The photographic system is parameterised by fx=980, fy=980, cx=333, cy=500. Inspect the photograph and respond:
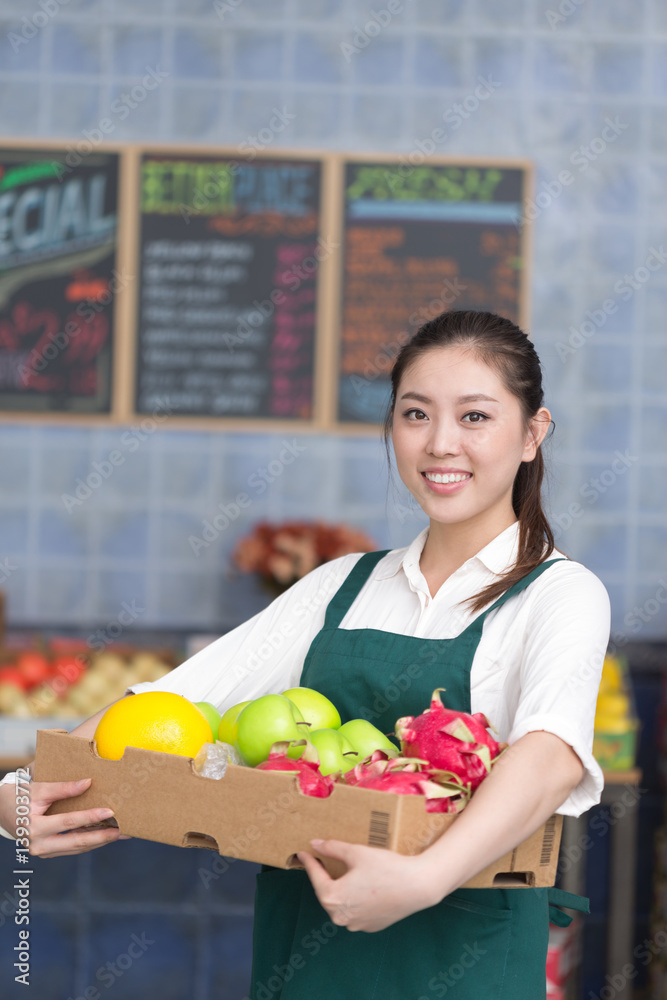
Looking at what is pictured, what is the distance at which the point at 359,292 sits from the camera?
3289 millimetres

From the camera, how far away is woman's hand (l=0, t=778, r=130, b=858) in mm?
1117

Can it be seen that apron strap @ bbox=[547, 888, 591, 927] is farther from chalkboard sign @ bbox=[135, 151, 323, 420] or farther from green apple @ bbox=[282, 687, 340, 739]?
chalkboard sign @ bbox=[135, 151, 323, 420]

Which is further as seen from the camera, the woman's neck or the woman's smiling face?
the woman's neck

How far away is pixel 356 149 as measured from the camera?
3.28 m

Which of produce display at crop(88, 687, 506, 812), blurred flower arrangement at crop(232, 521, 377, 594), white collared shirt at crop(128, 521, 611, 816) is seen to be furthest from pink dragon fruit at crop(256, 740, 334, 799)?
blurred flower arrangement at crop(232, 521, 377, 594)

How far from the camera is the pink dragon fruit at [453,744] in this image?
1.01 meters

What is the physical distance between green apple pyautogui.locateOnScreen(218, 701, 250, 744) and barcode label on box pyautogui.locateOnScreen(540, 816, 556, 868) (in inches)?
14.9

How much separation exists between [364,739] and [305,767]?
0.15 m

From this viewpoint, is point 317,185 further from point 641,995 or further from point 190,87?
point 641,995

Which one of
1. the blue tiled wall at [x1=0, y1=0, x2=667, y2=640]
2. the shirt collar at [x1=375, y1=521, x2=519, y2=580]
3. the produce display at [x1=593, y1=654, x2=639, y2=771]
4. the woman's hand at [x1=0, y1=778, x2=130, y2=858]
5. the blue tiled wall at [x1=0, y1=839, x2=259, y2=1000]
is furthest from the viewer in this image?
the blue tiled wall at [x1=0, y1=0, x2=667, y2=640]

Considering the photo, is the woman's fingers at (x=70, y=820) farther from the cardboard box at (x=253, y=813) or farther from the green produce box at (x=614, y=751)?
the green produce box at (x=614, y=751)

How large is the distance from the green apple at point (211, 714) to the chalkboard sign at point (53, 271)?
7.06ft


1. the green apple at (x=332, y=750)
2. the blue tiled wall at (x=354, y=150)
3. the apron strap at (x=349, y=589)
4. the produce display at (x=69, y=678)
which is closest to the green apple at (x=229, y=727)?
the green apple at (x=332, y=750)

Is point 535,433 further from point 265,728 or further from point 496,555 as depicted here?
point 265,728
